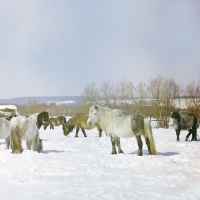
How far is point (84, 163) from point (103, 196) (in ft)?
8.22

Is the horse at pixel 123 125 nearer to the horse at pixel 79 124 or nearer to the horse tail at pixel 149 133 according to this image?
the horse tail at pixel 149 133

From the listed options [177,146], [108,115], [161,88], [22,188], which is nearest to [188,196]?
[22,188]

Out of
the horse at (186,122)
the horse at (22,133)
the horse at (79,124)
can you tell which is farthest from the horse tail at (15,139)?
the horse at (79,124)

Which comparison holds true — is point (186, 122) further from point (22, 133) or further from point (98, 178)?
point (98, 178)

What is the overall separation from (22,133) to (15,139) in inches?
13.5

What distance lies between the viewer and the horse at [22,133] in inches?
311

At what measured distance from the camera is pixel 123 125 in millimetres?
7680

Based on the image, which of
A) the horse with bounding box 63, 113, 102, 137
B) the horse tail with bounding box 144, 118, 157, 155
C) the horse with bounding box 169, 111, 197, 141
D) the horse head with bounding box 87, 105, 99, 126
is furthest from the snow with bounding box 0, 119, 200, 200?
the horse with bounding box 63, 113, 102, 137

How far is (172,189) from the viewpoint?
444 cm

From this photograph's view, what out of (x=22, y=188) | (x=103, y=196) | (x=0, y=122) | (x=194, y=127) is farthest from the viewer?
(x=194, y=127)

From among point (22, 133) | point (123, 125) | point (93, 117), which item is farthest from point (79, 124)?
point (123, 125)

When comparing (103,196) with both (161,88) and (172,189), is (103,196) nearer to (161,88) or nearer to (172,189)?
(172,189)

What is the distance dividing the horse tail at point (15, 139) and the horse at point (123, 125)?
2.06 meters

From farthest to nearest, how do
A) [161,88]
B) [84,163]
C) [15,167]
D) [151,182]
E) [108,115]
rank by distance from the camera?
[161,88] < [108,115] < [84,163] < [15,167] < [151,182]
